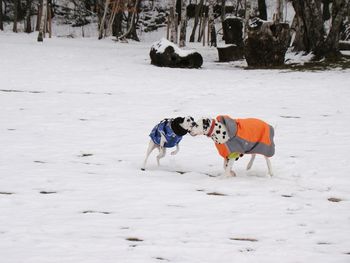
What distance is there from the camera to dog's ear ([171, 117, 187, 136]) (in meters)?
7.29

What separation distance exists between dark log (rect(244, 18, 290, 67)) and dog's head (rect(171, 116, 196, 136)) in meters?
15.5

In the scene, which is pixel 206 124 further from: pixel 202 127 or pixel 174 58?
pixel 174 58

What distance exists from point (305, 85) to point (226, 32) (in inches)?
564

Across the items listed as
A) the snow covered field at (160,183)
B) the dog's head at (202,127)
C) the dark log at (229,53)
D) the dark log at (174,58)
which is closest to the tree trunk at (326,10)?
the dark log at (229,53)

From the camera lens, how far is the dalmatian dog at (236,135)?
7086 mm

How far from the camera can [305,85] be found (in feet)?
55.1

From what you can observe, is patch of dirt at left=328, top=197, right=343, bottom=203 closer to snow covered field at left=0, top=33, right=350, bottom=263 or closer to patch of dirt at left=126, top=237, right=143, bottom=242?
snow covered field at left=0, top=33, right=350, bottom=263

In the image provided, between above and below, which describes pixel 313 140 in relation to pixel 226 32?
below

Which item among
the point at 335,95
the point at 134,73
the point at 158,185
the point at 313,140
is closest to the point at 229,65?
the point at 134,73

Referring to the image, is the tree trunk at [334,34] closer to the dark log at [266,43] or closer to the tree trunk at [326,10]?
the dark log at [266,43]

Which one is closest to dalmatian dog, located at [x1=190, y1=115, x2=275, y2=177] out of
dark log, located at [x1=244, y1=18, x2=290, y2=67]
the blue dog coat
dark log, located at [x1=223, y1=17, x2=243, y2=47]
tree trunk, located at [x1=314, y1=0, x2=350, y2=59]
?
the blue dog coat

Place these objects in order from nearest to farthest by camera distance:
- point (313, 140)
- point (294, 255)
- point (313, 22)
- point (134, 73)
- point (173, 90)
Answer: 1. point (294, 255)
2. point (313, 140)
3. point (173, 90)
4. point (134, 73)
5. point (313, 22)

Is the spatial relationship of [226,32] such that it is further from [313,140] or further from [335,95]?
[313,140]

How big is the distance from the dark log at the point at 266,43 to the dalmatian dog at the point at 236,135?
15.4 metres
